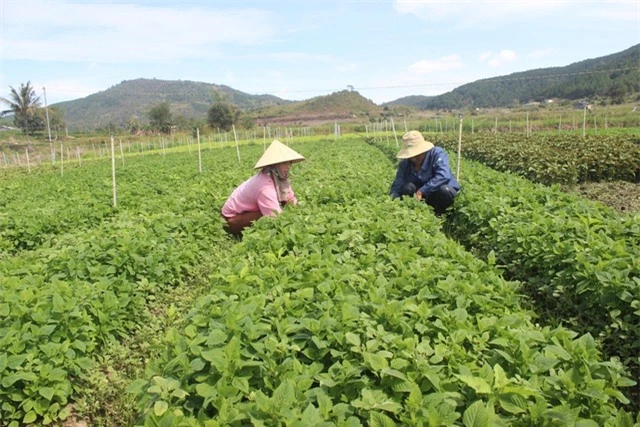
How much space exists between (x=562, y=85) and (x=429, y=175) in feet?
332

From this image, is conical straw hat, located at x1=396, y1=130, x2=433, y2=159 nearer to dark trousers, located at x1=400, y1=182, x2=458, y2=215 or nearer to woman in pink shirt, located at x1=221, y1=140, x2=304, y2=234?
dark trousers, located at x1=400, y1=182, x2=458, y2=215

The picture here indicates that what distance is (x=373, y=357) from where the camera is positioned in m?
2.26

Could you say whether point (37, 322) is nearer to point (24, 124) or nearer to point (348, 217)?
point (348, 217)

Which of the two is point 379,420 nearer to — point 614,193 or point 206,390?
point 206,390

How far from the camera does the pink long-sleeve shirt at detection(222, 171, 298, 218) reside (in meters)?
6.35

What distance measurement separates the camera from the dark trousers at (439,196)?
23.5 feet

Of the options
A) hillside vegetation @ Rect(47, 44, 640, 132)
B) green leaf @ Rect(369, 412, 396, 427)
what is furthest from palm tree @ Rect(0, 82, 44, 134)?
green leaf @ Rect(369, 412, 396, 427)

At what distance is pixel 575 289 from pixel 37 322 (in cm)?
438

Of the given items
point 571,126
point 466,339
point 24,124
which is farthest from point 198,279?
point 24,124

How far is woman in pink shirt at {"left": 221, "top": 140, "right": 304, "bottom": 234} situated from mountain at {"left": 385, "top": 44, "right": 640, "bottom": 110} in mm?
51364

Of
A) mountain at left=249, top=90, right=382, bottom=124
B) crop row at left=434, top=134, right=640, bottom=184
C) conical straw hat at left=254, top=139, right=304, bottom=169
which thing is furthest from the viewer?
mountain at left=249, top=90, right=382, bottom=124

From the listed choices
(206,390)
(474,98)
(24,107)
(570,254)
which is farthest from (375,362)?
(474,98)

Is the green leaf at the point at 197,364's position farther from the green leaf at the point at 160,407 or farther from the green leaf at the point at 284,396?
the green leaf at the point at 284,396

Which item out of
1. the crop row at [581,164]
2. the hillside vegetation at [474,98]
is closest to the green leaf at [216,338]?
the crop row at [581,164]
